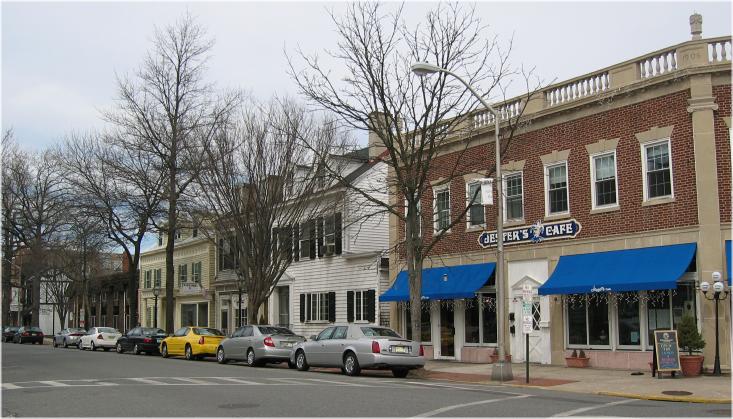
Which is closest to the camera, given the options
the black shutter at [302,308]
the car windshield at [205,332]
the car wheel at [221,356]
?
the car wheel at [221,356]

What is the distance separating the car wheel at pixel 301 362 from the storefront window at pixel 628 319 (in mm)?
9064

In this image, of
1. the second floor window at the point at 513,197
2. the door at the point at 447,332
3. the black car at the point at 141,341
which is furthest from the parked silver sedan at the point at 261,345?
the black car at the point at 141,341

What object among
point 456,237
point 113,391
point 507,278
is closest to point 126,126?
point 456,237

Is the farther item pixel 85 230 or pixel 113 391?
pixel 85 230

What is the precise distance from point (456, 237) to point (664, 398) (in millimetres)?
12398

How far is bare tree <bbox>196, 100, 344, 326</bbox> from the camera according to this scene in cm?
2730

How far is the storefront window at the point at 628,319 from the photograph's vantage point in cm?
2055

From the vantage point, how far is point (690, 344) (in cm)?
1762

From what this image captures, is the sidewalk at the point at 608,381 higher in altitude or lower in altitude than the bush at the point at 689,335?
lower

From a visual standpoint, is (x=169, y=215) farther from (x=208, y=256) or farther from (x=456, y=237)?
(x=456, y=237)

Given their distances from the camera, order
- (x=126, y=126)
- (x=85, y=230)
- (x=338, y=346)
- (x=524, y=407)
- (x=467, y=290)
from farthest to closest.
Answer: (x=85, y=230) < (x=126, y=126) < (x=467, y=290) < (x=338, y=346) < (x=524, y=407)

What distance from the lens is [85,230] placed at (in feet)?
128

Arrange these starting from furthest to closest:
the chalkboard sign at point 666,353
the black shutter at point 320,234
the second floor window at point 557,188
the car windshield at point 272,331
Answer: the black shutter at point 320,234
the car windshield at point 272,331
the second floor window at point 557,188
the chalkboard sign at point 666,353

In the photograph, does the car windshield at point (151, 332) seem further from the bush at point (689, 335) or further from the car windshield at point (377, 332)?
the bush at point (689, 335)
